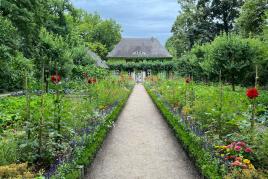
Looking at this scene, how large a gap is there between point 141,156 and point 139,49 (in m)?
49.3

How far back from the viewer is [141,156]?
7.12 metres

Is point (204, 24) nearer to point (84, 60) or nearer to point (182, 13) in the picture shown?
point (182, 13)

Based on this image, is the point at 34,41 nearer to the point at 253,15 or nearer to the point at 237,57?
the point at 237,57

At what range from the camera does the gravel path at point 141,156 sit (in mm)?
5965

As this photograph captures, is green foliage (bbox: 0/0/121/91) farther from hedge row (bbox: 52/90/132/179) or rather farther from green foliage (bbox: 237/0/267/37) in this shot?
green foliage (bbox: 237/0/267/37)

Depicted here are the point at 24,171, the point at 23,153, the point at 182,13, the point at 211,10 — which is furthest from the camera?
the point at 182,13

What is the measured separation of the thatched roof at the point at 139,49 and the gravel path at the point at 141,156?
43987mm

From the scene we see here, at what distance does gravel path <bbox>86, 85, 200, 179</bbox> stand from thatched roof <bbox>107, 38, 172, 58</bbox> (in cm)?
4399

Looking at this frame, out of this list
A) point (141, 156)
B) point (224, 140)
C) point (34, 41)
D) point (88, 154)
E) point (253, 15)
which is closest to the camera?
point (88, 154)

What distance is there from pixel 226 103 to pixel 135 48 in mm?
48660

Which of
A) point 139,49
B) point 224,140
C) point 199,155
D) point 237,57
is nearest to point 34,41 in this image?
point 237,57

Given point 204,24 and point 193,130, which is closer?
point 193,130

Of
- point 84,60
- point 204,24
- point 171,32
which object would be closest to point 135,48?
point 171,32

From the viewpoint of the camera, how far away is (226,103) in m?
7.88
